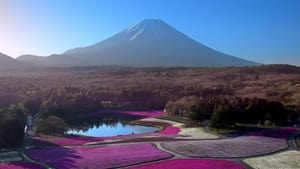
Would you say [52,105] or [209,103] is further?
[52,105]

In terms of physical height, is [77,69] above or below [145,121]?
above

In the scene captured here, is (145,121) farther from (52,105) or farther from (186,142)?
(186,142)

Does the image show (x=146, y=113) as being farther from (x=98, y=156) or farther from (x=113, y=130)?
(x=98, y=156)

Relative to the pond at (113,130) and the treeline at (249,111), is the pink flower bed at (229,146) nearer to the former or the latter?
the treeline at (249,111)

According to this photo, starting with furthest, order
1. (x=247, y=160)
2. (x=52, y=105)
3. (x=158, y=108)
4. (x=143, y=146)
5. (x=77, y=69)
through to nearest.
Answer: (x=77, y=69) < (x=158, y=108) < (x=52, y=105) < (x=143, y=146) < (x=247, y=160)

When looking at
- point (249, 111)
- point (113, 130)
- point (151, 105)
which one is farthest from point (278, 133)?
point (151, 105)

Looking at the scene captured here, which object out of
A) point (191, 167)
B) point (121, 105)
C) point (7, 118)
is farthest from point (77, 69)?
point (191, 167)

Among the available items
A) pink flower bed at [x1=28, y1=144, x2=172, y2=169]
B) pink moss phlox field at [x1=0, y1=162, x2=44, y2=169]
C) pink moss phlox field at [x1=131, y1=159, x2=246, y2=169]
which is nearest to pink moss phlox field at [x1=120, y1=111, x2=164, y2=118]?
pink flower bed at [x1=28, y1=144, x2=172, y2=169]
